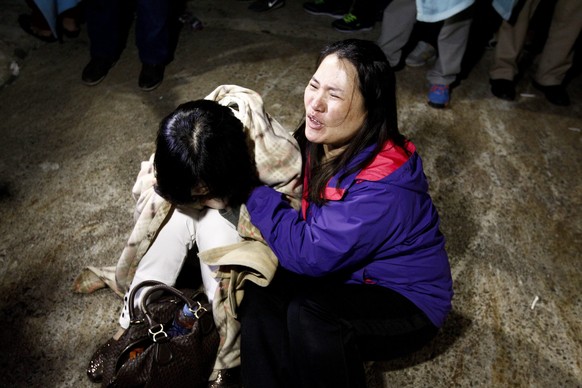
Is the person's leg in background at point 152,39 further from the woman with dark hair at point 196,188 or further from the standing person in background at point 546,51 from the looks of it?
the standing person in background at point 546,51

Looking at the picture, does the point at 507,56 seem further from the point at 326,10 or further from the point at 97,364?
the point at 97,364

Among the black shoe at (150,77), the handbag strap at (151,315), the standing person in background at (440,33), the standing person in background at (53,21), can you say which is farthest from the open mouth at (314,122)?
the standing person in background at (53,21)

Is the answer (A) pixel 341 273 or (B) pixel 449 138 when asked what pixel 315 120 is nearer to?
(A) pixel 341 273

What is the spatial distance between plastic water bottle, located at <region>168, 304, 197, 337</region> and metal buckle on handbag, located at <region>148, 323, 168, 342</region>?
0.10 metres

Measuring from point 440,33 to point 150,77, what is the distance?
2.34m

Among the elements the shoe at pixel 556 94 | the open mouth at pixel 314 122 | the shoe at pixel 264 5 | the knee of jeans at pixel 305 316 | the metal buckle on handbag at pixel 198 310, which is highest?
the open mouth at pixel 314 122

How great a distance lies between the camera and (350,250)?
149cm

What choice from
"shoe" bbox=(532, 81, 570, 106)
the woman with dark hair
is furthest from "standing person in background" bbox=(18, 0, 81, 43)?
"shoe" bbox=(532, 81, 570, 106)

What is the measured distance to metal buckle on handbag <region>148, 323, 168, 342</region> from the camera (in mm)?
1587

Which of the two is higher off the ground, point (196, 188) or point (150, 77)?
point (196, 188)

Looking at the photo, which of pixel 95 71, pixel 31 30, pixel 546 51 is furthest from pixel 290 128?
pixel 31 30

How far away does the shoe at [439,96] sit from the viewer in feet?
11.3

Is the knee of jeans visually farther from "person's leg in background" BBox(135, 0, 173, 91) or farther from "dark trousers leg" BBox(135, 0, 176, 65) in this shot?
"dark trousers leg" BBox(135, 0, 176, 65)

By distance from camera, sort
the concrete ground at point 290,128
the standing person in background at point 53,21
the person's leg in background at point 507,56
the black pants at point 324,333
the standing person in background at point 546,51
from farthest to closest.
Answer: the standing person in background at point 53,21
the person's leg in background at point 507,56
the standing person in background at point 546,51
the concrete ground at point 290,128
the black pants at point 324,333
